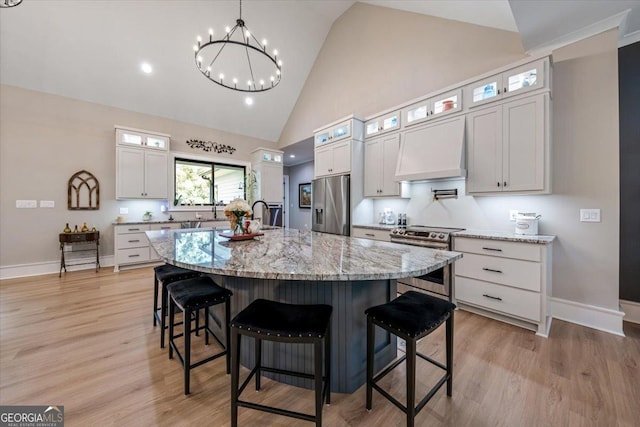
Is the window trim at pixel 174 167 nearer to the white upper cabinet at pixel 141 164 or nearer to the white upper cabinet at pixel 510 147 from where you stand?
the white upper cabinet at pixel 141 164

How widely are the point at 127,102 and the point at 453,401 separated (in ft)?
22.6

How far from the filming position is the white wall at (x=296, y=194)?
7.96m

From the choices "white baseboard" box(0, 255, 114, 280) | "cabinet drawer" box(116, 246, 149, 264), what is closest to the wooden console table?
"white baseboard" box(0, 255, 114, 280)

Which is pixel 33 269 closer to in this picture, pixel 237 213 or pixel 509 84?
pixel 237 213

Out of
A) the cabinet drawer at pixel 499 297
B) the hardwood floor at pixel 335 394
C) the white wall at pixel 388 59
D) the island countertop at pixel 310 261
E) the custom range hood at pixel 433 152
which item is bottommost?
the hardwood floor at pixel 335 394

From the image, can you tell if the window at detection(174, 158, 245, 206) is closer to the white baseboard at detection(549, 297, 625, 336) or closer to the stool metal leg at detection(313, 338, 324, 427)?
the stool metal leg at detection(313, 338, 324, 427)

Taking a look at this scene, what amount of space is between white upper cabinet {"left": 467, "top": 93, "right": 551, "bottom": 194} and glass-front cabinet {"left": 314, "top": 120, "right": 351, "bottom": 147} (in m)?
1.93

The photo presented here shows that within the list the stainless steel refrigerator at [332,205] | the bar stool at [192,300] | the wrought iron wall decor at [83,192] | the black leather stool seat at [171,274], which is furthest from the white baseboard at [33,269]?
the stainless steel refrigerator at [332,205]

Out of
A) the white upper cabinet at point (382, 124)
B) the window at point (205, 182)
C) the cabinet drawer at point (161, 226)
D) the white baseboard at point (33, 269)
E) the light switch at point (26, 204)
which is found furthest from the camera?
the window at point (205, 182)

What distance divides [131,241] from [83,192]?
1294 mm

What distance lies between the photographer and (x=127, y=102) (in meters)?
5.04

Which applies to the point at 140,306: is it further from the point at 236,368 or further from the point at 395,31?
the point at 395,31

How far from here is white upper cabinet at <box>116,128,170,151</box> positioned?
15.8ft

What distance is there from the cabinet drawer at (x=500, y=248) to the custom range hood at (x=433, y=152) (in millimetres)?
857
